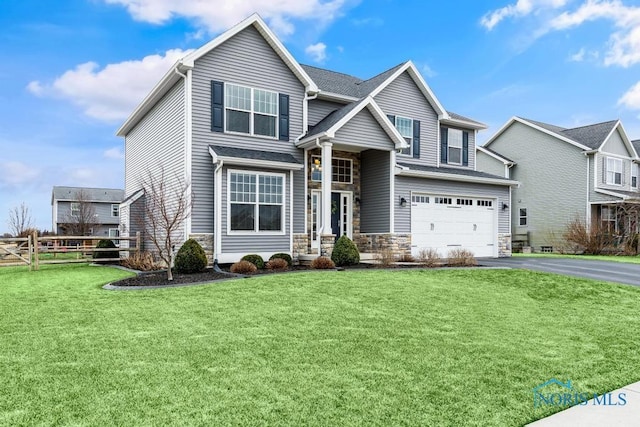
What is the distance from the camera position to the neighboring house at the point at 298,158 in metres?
14.1

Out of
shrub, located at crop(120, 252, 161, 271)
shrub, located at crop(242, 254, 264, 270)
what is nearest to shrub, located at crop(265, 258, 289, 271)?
shrub, located at crop(242, 254, 264, 270)

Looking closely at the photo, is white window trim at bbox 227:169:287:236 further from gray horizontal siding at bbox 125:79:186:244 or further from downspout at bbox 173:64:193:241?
gray horizontal siding at bbox 125:79:186:244

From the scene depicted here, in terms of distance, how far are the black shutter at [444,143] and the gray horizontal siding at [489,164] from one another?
11.0 metres

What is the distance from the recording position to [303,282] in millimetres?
10164

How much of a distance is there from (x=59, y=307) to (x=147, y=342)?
3.23m

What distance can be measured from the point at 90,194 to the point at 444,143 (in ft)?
140

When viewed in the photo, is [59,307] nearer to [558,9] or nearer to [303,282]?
[303,282]

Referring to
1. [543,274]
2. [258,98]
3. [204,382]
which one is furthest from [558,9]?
[204,382]

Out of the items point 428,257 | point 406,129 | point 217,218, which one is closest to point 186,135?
point 217,218

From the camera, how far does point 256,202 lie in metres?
14.5

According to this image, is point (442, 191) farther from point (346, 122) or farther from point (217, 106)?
point (217, 106)

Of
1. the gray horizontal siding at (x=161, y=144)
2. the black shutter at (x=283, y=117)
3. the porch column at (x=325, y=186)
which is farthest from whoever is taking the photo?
the black shutter at (x=283, y=117)

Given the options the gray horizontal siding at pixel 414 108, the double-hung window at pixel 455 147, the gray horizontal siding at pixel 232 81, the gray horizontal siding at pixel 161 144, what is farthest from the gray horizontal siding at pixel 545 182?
the gray horizontal siding at pixel 161 144

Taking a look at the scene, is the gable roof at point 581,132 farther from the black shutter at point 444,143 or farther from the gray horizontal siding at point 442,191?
the black shutter at point 444,143
